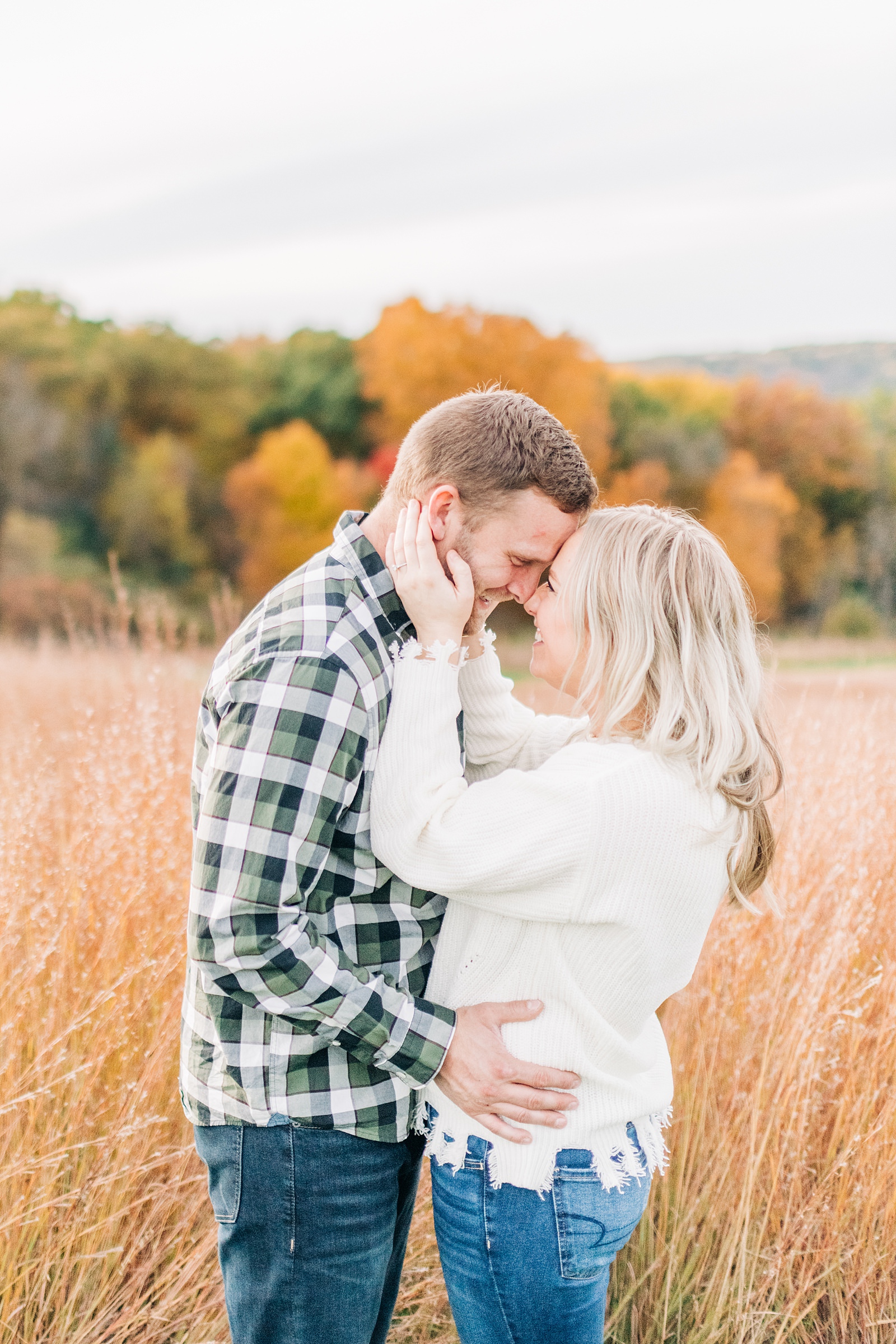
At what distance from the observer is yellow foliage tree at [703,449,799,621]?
27.3m

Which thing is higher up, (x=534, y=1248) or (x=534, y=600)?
(x=534, y=600)

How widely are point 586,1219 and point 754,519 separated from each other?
28.2 m

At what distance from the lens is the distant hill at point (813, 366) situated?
109ft

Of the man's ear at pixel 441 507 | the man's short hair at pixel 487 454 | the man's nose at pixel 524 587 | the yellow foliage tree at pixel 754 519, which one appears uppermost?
the man's short hair at pixel 487 454

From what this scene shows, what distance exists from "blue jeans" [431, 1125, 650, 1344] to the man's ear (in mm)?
1021

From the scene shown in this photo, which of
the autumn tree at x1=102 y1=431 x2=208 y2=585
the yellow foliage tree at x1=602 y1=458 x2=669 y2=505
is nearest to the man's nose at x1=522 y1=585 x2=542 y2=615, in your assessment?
the autumn tree at x1=102 y1=431 x2=208 y2=585

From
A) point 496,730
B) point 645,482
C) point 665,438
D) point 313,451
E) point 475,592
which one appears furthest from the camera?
point 665,438

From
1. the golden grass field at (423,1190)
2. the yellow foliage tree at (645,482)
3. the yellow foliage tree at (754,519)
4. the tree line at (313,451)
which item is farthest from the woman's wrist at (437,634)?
the yellow foliage tree at (754,519)

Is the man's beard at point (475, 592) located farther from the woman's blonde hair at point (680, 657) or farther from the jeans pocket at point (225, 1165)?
the jeans pocket at point (225, 1165)

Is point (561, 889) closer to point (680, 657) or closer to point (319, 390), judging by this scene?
point (680, 657)

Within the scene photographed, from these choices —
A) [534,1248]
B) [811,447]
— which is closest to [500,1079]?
[534,1248]

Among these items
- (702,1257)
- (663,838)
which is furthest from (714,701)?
(702,1257)

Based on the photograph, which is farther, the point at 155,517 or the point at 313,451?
the point at 313,451

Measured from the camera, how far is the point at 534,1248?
1.53 meters
